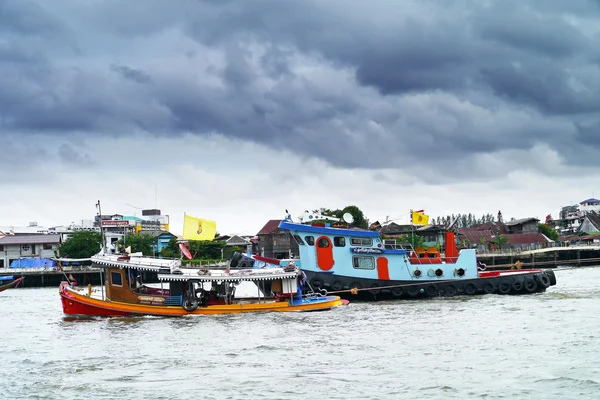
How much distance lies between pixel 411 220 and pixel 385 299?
5960 mm

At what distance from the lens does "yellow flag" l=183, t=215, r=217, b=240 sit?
3494 centimetres

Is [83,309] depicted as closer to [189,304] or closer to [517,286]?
[189,304]

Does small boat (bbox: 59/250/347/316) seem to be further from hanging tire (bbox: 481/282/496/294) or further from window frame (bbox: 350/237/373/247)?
hanging tire (bbox: 481/282/496/294)

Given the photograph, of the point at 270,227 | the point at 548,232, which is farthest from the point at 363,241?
the point at 548,232

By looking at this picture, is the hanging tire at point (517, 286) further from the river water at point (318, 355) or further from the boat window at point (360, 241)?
the boat window at point (360, 241)

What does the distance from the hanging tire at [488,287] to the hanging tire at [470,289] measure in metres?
0.49

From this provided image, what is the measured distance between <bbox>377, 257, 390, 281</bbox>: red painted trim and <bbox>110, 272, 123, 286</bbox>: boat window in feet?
45.3

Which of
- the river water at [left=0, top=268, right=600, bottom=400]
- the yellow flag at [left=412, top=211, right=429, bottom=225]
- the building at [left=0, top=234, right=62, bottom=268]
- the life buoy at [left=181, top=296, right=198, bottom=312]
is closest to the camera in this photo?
the river water at [left=0, top=268, right=600, bottom=400]

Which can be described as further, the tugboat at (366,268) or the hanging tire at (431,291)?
the hanging tire at (431,291)

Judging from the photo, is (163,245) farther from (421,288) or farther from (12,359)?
(12,359)

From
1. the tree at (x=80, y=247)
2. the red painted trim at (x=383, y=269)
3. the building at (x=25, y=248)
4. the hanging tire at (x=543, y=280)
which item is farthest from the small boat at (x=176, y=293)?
the building at (x=25, y=248)

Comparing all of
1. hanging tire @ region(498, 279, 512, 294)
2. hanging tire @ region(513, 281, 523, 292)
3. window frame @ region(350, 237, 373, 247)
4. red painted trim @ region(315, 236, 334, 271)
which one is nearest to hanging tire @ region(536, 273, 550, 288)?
hanging tire @ region(513, 281, 523, 292)

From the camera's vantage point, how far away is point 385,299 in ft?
128

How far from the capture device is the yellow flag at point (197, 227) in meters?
34.9
